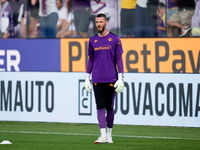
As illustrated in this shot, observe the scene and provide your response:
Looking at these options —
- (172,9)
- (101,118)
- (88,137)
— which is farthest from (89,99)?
(101,118)

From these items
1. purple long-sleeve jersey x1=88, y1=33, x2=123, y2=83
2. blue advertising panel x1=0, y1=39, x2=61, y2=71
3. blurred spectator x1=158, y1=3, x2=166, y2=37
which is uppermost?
blurred spectator x1=158, y1=3, x2=166, y2=37

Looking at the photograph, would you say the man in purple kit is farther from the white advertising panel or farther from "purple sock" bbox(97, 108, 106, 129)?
the white advertising panel

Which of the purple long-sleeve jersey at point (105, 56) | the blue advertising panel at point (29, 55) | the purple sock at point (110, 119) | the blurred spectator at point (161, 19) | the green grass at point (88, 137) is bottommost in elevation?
the green grass at point (88, 137)

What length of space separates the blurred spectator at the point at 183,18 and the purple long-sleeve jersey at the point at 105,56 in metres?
5.88

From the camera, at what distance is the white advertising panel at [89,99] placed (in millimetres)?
14758

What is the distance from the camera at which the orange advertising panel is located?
1527cm

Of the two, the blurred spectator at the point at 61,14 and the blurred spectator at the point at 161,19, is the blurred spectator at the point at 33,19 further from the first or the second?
the blurred spectator at the point at 161,19

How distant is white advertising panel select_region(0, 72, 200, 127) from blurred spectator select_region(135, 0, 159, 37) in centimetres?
134

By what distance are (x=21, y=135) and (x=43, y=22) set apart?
5.80 meters

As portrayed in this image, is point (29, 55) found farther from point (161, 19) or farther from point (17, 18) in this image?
point (161, 19)

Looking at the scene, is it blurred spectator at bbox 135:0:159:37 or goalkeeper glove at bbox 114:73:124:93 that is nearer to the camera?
goalkeeper glove at bbox 114:73:124:93

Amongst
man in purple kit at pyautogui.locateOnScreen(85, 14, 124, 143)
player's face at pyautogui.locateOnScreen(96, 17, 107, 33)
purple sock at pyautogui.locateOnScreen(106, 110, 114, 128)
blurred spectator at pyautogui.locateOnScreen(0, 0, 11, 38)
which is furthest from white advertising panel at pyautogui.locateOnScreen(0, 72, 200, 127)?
player's face at pyautogui.locateOnScreen(96, 17, 107, 33)

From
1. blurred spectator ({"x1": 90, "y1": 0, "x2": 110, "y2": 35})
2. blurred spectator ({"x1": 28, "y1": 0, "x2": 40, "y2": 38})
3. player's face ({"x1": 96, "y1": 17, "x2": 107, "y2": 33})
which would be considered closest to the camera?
player's face ({"x1": 96, "y1": 17, "x2": 107, "y2": 33})

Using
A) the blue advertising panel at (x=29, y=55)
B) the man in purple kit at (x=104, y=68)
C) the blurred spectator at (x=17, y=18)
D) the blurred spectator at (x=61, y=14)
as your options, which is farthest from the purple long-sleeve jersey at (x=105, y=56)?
the blurred spectator at (x=17, y=18)
